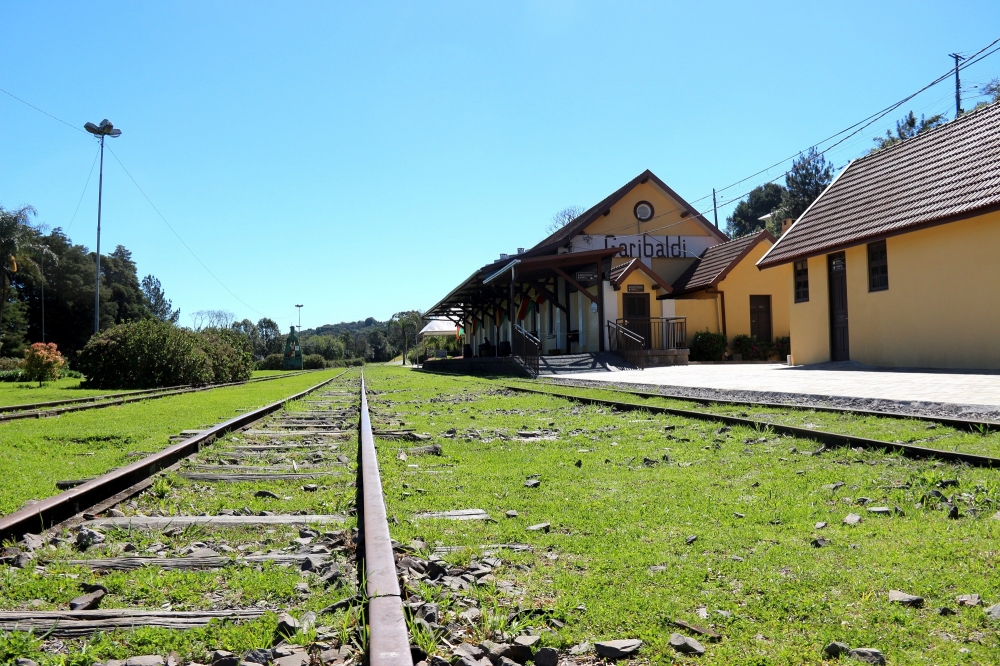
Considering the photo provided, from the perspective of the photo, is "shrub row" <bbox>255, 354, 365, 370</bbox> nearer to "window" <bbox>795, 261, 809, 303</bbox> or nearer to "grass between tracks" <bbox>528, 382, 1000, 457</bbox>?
"window" <bbox>795, 261, 809, 303</bbox>

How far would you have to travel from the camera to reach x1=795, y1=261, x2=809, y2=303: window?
1969 centimetres

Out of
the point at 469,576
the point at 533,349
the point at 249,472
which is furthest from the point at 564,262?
the point at 469,576

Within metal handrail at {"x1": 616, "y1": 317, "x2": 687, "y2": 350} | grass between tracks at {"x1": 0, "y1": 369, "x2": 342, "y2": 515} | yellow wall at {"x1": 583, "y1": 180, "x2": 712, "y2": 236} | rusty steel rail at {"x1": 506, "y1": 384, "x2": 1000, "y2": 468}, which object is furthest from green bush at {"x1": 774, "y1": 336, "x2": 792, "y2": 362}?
grass between tracks at {"x1": 0, "y1": 369, "x2": 342, "y2": 515}

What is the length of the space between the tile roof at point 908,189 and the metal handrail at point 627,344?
17.1 feet

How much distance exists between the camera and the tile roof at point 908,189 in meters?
14.5

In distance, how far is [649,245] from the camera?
33.4m

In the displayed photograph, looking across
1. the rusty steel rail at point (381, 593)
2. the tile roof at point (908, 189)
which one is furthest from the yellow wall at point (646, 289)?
the rusty steel rail at point (381, 593)

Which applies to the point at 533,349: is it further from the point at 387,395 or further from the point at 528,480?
the point at 528,480

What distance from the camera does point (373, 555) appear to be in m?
2.74

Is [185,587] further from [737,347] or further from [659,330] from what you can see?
[737,347]

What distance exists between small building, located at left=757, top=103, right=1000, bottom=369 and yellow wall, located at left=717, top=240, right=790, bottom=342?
8.85 metres

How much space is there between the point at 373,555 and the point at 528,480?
7.97ft

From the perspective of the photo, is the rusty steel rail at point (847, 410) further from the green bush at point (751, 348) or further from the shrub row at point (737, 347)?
the green bush at point (751, 348)

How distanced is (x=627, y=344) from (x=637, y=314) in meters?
3.27
